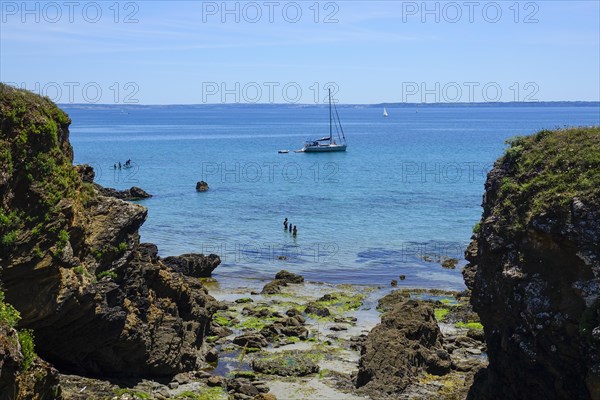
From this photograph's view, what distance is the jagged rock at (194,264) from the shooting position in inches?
2067

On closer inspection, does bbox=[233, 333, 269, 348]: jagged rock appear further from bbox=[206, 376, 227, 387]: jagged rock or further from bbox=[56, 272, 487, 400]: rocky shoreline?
bbox=[206, 376, 227, 387]: jagged rock

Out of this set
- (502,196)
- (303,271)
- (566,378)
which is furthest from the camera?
(303,271)

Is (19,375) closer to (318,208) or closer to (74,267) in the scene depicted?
(74,267)

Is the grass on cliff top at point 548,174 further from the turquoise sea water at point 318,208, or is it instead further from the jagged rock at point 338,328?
the turquoise sea water at point 318,208

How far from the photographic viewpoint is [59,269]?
84.8 ft

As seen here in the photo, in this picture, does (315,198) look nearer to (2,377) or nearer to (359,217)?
(359,217)

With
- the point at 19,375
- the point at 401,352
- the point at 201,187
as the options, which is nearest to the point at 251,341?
the point at 401,352

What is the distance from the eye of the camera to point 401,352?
3275 cm

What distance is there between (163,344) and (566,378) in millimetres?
16530

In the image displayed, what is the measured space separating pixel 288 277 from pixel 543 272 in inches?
1221

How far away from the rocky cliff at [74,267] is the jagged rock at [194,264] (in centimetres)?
1761

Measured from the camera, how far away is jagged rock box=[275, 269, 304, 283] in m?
52.7

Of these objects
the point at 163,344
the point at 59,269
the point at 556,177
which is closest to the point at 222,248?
the point at 163,344

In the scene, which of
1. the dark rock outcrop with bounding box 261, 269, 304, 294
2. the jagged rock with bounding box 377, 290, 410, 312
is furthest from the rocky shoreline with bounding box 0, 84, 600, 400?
the dark rock outcrop with bounding box 261, 269, 304, 294
